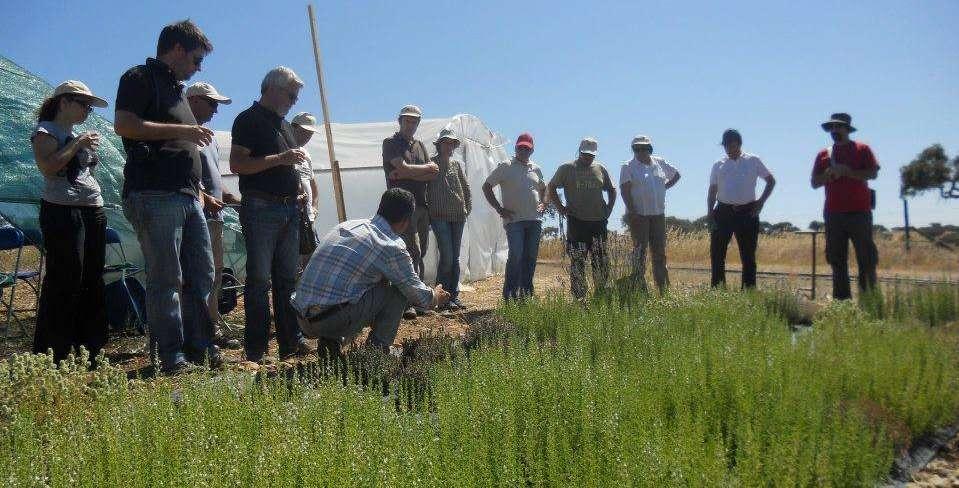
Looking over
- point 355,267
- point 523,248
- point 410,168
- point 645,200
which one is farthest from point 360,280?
point 645,200

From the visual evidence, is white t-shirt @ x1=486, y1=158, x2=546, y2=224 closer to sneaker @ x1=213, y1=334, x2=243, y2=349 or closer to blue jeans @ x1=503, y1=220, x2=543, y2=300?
blue jeans @ x1=503, y1=220, x2=543, y2=300

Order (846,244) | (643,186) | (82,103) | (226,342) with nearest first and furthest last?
1. (82,103)
2. (226,342)
3. (846,244)
4. (643,186)

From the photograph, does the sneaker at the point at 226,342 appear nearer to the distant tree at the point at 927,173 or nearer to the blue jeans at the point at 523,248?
the blue jeans at the point at 523,248

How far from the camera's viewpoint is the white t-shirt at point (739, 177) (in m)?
7.43

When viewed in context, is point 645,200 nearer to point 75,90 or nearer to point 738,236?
point 738,236

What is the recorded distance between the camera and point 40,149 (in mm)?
4078

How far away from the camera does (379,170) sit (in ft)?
36.6

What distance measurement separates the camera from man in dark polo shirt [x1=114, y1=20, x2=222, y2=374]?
155 inches

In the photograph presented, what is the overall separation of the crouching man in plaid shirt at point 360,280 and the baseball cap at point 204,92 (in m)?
1.50

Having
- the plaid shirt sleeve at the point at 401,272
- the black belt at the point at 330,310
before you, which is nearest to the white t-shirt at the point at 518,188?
the plaid shirt sleeve at the point at 401,272

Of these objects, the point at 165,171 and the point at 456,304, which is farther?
the point at 456,304

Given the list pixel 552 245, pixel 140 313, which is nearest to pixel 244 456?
pixel 140 313

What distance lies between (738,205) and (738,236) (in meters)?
0.32

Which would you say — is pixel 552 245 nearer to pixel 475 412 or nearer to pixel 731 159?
pixel 731 159
